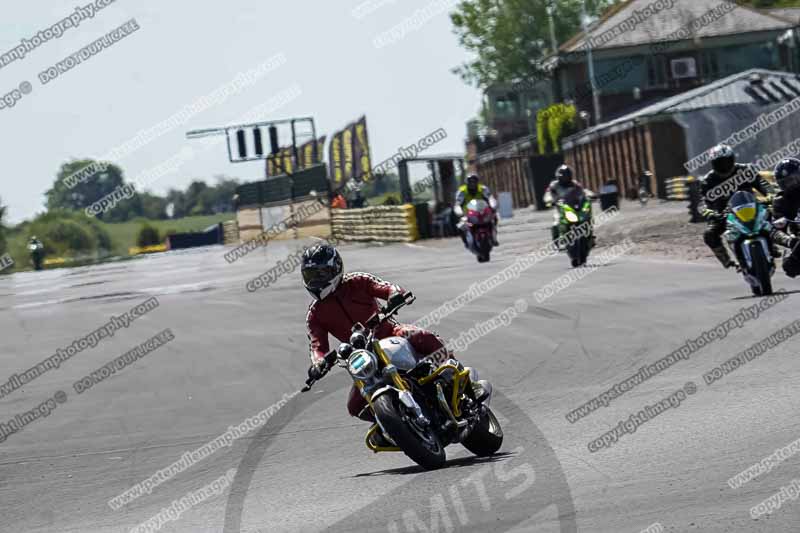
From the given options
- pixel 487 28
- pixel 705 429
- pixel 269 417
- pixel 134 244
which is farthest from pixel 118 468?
pixel 134 244

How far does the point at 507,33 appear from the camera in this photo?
9869 centimetres

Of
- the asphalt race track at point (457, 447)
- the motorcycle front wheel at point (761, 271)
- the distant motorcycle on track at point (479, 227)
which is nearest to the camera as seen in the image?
the asphalt race track at point (457, 447)

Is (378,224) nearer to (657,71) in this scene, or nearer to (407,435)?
(657,71)

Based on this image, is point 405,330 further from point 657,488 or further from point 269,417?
point 269,417

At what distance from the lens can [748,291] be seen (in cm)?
1734

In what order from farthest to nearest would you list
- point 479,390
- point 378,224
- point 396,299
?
1. point 378,224
2. point 479,390
3. point 396,299

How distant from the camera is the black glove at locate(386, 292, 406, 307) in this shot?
8438 mm

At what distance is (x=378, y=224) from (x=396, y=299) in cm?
4082

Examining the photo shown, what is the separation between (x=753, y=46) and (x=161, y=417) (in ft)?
203

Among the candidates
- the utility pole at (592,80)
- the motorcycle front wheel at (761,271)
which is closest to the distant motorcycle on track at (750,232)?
the motorcycle front wheel at (761,271)

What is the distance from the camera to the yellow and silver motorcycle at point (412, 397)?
27.0ft

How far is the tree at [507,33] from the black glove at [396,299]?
90.9m

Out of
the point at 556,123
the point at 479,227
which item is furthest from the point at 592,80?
the point at 479,227

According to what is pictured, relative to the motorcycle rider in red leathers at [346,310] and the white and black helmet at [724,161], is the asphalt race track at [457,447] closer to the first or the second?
the motorcycle rider in red leathers at [346,310]
